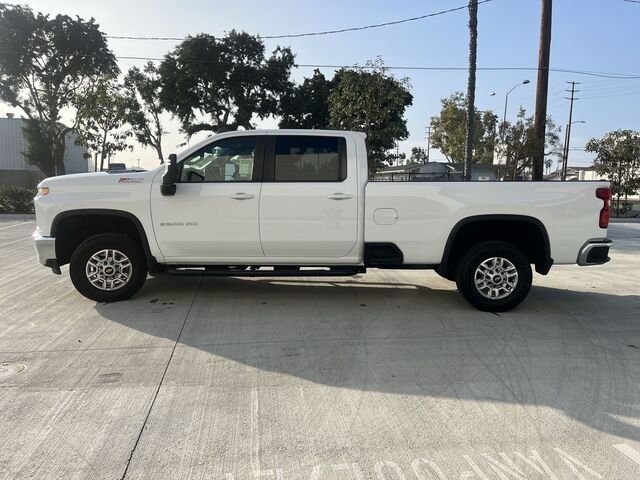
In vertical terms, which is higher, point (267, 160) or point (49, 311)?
point (267, 160)

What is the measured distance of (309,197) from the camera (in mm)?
5680

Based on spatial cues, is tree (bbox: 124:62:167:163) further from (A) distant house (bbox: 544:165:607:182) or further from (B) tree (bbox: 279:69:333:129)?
(A) distant house (bbox: 544:165:607:182)

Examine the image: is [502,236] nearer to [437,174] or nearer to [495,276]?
[495,276]

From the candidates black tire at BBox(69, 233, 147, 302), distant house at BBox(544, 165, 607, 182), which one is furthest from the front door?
distant house at BBox(544, 165, 607, 182)

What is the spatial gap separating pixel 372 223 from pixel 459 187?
3.48 ft

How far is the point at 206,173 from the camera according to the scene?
19.1 ft

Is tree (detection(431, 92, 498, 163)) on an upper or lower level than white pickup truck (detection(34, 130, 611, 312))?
upper

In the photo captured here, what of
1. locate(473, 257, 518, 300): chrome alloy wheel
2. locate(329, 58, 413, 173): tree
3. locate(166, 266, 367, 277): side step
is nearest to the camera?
locate(473, 257, 518, 300): chrome alloy wheel

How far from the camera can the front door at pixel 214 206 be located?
5.71 metres

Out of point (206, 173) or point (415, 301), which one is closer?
point (206, 173)

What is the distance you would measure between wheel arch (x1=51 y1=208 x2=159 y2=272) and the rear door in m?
1.40

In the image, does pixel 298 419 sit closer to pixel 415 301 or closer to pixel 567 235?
pixel 415 301

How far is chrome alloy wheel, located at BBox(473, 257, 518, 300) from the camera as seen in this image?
227 inches

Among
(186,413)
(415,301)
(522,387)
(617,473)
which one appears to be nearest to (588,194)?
(415,301)
